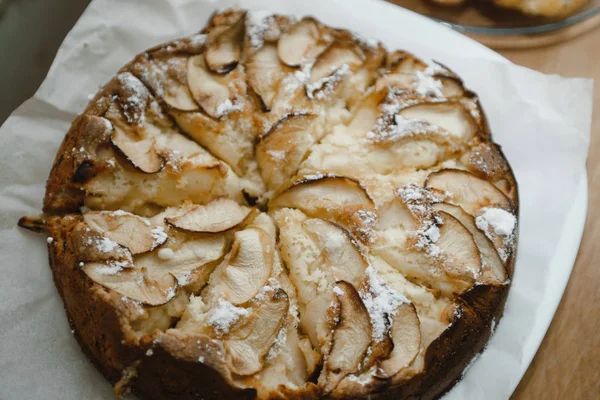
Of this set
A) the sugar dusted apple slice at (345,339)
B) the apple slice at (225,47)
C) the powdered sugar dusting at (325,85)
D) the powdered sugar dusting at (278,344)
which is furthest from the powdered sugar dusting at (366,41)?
the powdered sugar dusting at (278,344)

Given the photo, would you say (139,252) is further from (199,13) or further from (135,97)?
(199,13)

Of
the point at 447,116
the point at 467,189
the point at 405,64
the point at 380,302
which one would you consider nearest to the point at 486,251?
the point at 467,189

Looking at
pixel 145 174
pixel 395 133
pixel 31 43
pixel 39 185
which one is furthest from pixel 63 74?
pixel 395 133

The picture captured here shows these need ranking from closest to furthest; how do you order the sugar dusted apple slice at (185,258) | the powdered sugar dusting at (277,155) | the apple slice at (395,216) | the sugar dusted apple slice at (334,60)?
the sugar dusted apple slice at (185,258), the apple slice at (395,216), the powdered sugar dusting at (277,155), the sugar dusted apple slice at (334,60)

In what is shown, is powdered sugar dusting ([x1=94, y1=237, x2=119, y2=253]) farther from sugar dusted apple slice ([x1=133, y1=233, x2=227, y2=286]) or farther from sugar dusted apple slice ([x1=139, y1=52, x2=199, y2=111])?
sugar dusted apple slice ([x1=139, y1=52, x2=199, y2=111])

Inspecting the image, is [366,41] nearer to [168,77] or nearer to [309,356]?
[168,77]

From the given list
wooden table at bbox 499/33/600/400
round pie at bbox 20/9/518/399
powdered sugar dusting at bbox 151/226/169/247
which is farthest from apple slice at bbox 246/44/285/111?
wooden table at bbox 499/33/600/400

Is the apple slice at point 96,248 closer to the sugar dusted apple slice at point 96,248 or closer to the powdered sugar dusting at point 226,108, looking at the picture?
the sugar dusted apple slice at point 96,248
